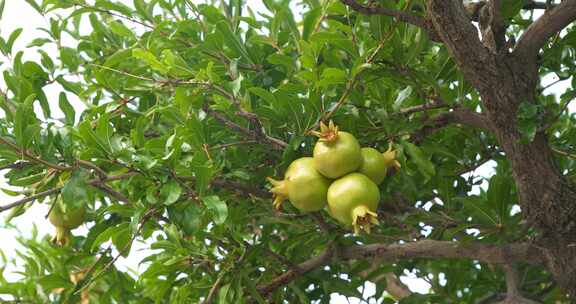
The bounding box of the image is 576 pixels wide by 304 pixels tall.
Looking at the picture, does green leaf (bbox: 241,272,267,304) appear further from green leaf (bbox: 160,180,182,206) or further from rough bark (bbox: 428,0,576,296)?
rough bark (bbox: 428,0,576,296)

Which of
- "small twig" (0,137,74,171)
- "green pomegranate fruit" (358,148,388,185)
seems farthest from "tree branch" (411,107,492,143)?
"small twig" (0,137,74,171)

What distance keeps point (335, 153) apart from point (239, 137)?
256mm

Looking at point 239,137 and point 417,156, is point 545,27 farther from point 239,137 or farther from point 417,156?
point 239,137

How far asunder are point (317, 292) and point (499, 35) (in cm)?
87

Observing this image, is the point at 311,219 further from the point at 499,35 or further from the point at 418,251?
the point at 499,35

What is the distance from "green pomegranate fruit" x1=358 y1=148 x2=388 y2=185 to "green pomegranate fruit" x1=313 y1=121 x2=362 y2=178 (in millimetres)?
23

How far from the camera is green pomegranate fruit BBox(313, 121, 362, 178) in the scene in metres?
1.10

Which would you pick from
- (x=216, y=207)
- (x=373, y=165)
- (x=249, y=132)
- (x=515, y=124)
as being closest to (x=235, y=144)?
(x=249, y=132)

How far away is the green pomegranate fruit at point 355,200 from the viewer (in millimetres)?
1074

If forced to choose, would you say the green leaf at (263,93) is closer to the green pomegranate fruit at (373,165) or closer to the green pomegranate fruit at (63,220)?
the green pomegranate fruit at (373,165)

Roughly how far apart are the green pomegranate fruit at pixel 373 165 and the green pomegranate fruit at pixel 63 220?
0.69 metres

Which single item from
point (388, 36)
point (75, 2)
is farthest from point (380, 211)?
point (75, 2)

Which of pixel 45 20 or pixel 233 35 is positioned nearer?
pixel 233 35

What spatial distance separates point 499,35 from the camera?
47.4 inches
